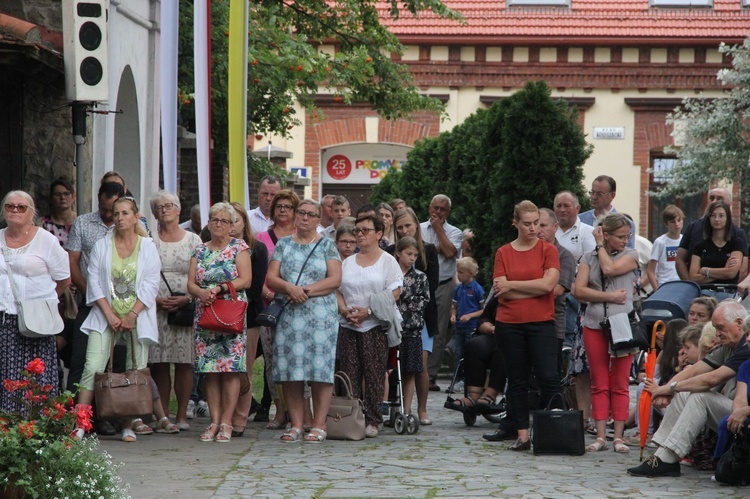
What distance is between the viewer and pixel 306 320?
1006 centimetres

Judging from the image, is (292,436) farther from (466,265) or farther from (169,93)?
(466,265)

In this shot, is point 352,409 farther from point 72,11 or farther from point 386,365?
point 72,11

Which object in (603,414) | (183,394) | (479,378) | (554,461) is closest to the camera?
(554,461)

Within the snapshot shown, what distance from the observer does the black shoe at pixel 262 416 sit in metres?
11.4

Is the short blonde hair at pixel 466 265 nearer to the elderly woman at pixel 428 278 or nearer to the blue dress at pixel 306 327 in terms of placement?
the elderly woman at pixel 428 278

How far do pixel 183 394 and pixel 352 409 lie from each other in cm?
144

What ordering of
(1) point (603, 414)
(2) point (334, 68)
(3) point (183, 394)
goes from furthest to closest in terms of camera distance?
(2) point (334, 68)
(3) point (183, 394)
(1) point (603, 414)

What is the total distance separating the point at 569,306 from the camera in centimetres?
1155

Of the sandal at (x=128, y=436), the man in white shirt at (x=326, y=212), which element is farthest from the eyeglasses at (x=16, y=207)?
the man in white shirt at (x=326, y=212)

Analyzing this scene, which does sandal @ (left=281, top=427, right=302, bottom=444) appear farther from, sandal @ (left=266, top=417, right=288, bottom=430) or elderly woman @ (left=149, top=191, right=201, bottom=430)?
elderly woman @ (left=149, top=191, right=201, bottom=430)

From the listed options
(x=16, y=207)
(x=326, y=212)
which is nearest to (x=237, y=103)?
(x=326, y=212)

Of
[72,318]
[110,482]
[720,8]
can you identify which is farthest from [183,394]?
[720,8]

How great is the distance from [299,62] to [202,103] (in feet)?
19.4

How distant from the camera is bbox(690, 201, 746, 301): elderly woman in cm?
1174
